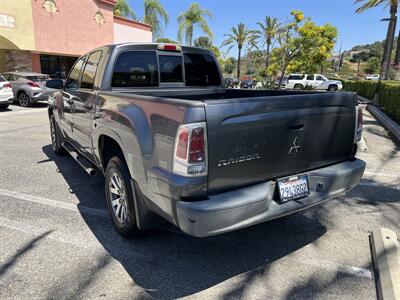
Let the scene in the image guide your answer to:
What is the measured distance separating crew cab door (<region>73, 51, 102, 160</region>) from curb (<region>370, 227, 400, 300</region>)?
329cm

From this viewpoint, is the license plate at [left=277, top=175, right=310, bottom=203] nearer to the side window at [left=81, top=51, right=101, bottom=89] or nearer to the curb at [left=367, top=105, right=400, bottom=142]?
the side window at [left=81, top=51, right=101, bottom=89]

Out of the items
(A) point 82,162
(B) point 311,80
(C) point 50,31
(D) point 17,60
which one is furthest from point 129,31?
(A) point 82,162

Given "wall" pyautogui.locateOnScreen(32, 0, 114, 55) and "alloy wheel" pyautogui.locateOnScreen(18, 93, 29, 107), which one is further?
"wall" pyautogui.locateOnScreen(32, 0, 114, 55)

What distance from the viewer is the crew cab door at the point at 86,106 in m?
3.99

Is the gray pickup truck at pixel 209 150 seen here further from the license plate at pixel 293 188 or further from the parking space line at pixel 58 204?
the parking space line at pixel 58 204

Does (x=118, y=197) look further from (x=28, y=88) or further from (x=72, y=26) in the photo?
(x=72, y=26)

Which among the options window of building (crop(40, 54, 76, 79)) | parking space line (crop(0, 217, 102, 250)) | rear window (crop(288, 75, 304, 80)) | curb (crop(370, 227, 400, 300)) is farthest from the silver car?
rear window (crop(288, 75, 304, 80))

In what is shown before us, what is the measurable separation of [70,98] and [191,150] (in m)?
3.13

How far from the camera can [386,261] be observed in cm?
292

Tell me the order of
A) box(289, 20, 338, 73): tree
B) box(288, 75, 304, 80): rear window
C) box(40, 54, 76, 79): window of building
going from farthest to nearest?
box(288, 75, 304, 80): rear window → box(40, 54, 76, 79): window of building → box(289, 20, 338, 73): tree

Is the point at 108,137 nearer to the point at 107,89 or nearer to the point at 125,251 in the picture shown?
the point at 107,89

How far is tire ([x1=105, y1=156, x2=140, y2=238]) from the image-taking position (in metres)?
3.17

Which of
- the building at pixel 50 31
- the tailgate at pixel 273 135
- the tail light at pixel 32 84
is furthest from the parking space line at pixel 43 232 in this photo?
the building at pixel 50 31

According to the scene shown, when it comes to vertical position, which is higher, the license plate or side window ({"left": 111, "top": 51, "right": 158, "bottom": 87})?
side window ({"left": 111, "top": 51, "right": 158, "bottom": 87})
